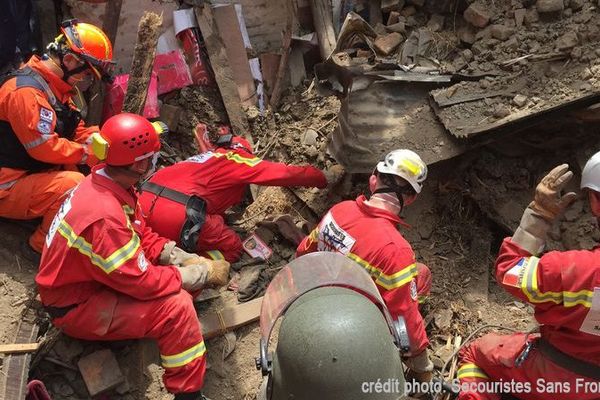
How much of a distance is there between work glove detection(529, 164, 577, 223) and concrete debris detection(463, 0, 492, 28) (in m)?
2.76

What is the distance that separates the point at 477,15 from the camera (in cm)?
575

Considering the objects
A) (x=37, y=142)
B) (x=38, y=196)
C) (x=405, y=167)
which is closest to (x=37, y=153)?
(x=37, y=142)

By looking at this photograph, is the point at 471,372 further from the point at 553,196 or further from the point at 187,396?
the point at 187,396

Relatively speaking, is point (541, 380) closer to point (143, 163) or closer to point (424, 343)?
point (424, 343)

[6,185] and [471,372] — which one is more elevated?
[6,185]

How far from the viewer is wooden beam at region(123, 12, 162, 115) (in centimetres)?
582

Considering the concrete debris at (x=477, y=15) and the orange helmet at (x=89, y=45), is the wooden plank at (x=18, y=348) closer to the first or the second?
the orange helmet at (x=89, y=45)

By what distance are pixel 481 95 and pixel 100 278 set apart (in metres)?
3.59

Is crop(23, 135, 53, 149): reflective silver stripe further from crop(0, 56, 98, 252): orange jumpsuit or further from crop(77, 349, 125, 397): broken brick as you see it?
crop(77, 349, 125, 397): broken brick

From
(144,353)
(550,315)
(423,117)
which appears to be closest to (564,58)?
(423,117)

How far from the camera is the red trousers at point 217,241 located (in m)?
5.33

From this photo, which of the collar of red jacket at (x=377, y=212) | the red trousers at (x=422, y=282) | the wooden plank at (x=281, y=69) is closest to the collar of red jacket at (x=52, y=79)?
the wooden plank at (x=281, y=69)

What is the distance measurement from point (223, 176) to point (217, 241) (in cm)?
60

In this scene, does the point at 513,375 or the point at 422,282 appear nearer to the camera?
the point at 513,375
